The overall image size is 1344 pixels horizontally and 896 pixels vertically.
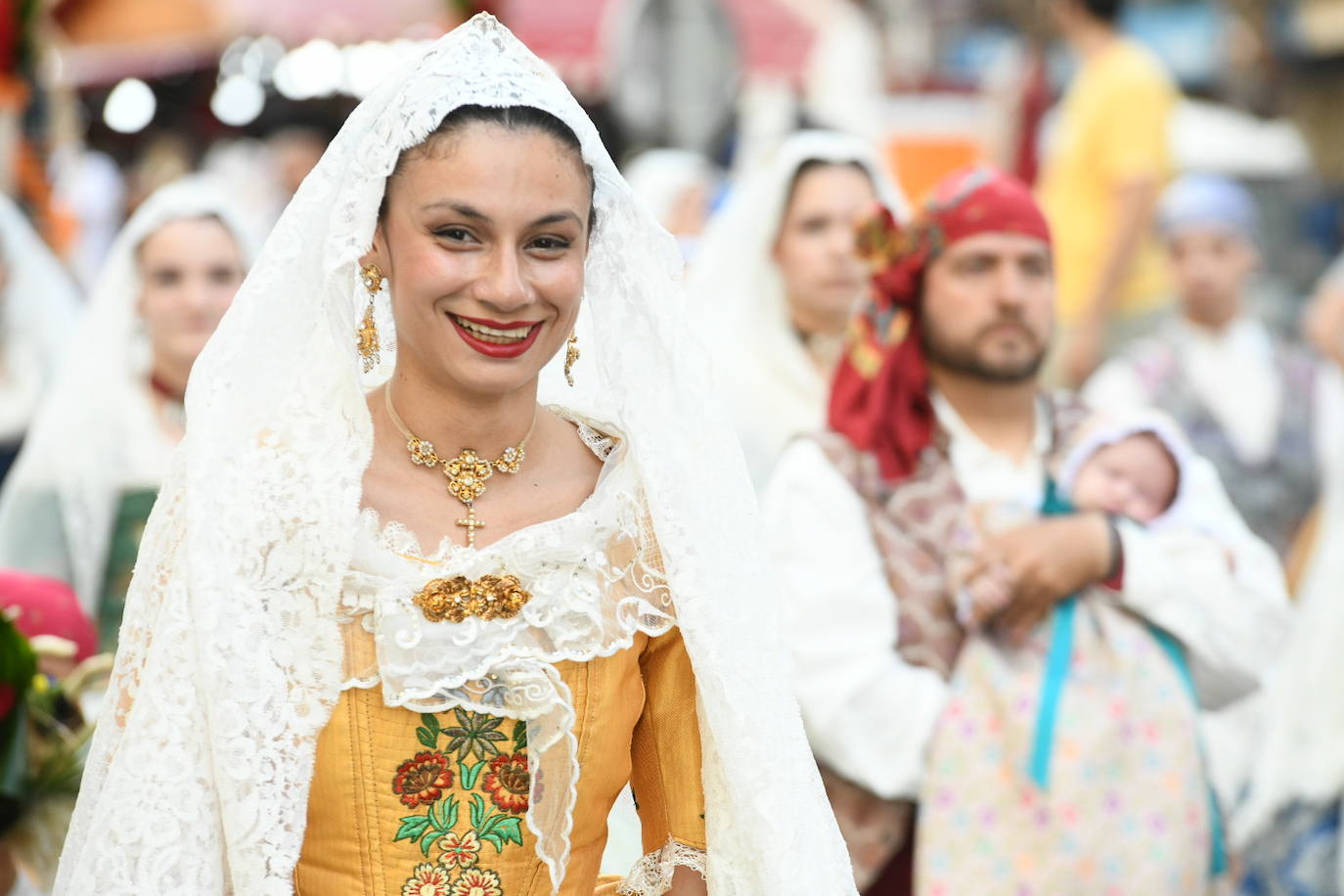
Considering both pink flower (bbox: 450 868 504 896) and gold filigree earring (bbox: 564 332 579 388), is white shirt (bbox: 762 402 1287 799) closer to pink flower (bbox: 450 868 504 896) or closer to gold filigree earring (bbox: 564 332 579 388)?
gold filigree earring (bbox: 564 332 579 388)

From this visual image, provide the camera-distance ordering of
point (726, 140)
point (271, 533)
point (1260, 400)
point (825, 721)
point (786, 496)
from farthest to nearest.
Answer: point (726, 140), point (1260, 400), point (786, 496), point (825, 721), point (271, 533)

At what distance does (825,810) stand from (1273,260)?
11.8 m

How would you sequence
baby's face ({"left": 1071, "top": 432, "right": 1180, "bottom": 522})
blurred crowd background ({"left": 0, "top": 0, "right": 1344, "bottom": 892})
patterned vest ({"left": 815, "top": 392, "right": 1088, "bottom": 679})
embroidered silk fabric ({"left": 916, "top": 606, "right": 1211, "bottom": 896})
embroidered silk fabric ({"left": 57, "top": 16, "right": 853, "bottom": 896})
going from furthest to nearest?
blurred crowd background ({"left": 0, "top": 0, "right": 1344, "bottom": 892}) → baby's face ({"left": 1071, "top": 432, "right": 1180, "bottom": 522}) → patterned vest ({"left": 815, "top": 392, "right": 1088, "bottom": 679}) → embroidered silk fabric ({"left": 916, "top": 606, "right": 1211, "bottom": 896}) → embroidered silk fabric ({"left": 57, "top": 16, "right": 853, "bottom": 896})

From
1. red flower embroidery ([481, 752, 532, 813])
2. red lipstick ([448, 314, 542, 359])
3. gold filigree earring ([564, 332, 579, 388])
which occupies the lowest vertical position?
red flower embroidery ([481, 752, 532, 813])

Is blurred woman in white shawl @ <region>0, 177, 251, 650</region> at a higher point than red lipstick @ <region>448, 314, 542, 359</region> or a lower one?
higher

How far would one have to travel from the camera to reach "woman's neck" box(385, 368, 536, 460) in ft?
8.34

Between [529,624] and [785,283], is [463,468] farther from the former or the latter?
[785,283]

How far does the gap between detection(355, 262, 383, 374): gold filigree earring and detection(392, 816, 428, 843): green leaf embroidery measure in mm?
646

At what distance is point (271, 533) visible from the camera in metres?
2.34

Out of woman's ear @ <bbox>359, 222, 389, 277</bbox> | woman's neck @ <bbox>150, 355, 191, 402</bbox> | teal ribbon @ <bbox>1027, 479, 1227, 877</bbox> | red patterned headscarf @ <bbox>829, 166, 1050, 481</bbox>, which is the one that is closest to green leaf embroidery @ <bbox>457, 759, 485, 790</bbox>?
woman's ear @ <bbox>359, 222, 389, 277</bbox>

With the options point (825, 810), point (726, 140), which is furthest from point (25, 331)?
point (726, 140)

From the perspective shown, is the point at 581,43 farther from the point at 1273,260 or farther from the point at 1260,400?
the point at 1260,400

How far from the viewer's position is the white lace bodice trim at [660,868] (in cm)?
256

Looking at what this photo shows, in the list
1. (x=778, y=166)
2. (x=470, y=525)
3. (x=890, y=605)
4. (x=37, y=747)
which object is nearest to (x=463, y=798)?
(x=470, y=525)
